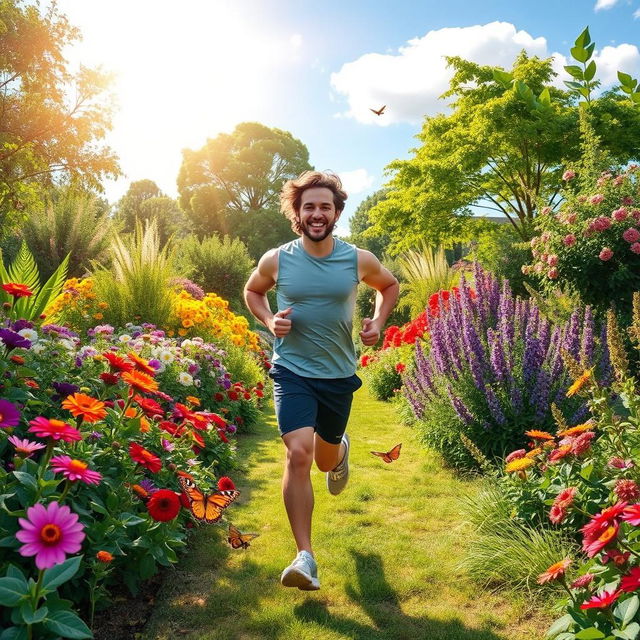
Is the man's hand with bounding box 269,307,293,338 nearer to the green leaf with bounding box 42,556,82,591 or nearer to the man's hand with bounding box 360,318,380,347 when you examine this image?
the man's hand with bounding box 360,318,380,347

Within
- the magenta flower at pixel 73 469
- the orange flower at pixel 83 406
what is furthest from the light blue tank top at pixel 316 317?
the magenta flower at pixel 73 469

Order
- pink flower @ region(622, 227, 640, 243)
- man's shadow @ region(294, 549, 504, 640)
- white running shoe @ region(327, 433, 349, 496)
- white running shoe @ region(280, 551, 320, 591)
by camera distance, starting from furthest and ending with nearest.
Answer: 1. pink flower @ region(622, 227, 640, 243)
2. white running shoe @ region(327, 433, 349, 496)
3. white running shoe @ region(280, 551, 320, 591)
4. man's shadow @ region(294, 549, 504, 640)

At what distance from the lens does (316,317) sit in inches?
118

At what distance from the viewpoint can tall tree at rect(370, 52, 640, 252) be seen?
15.5 meters

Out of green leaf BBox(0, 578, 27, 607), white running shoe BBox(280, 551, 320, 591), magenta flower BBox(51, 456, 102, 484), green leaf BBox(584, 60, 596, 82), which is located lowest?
white running shoe BBox(280, 551, 320, 591)

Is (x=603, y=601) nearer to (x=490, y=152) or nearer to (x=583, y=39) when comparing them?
(x=583, y=39)

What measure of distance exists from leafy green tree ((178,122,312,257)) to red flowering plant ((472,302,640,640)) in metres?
34.5

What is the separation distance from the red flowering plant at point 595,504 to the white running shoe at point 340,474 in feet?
3.15

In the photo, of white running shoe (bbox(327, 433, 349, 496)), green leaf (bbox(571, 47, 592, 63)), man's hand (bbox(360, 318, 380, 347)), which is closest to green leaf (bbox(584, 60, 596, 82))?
green leaf (bbox(571, 47, 592, 63))

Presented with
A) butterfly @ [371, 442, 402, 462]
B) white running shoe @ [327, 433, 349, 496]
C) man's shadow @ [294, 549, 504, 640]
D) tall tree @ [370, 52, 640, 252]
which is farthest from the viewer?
tall tree @ [370, 52, 640, 252]

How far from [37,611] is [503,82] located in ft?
11.9

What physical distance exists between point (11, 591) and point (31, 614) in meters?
0.08

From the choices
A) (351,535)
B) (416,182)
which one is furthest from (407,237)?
(351,535)

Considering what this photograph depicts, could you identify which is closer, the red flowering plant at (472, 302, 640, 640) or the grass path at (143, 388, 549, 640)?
the red flowering plant at (472, 302, 640, 640)
